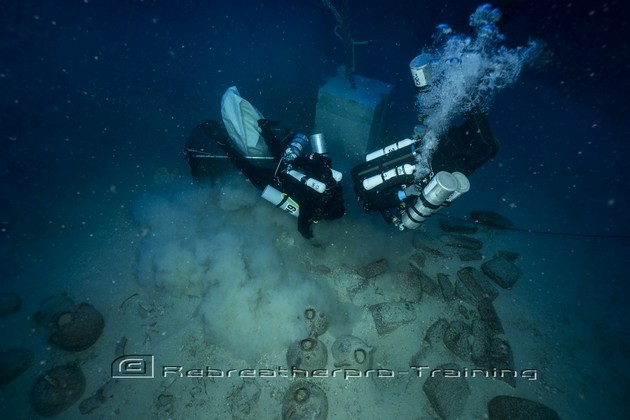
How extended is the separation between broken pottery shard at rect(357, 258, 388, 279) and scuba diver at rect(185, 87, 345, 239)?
1258mm

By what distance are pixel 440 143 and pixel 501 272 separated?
336 cm

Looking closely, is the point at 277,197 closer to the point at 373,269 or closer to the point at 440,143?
the point at 373,269

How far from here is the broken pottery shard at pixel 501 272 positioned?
5.64 meters

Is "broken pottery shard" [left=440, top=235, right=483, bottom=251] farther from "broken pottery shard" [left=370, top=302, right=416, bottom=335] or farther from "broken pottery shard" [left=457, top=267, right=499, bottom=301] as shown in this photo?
"broken pottery shard" [left=370, top=302, right=416, bottom=335]

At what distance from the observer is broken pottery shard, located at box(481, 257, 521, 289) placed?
5.64 metres

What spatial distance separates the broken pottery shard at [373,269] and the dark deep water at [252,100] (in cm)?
A: 35

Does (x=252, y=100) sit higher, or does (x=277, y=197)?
(x=252, y=100)

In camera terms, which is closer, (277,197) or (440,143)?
(440,143)

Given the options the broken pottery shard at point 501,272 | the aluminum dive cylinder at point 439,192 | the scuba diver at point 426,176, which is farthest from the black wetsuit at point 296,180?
the broken pottery shard at point 501,272

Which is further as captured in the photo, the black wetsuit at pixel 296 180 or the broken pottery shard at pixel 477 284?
the broken pottery shard at pixel 477 284

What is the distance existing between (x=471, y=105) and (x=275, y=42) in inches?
254

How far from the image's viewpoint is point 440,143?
4793 millimetres

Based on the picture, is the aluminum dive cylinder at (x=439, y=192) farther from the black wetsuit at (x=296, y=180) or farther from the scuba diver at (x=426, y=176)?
the black wetsuit at (x=296, y=180)

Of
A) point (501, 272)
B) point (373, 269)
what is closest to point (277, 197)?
point (373, 269)
